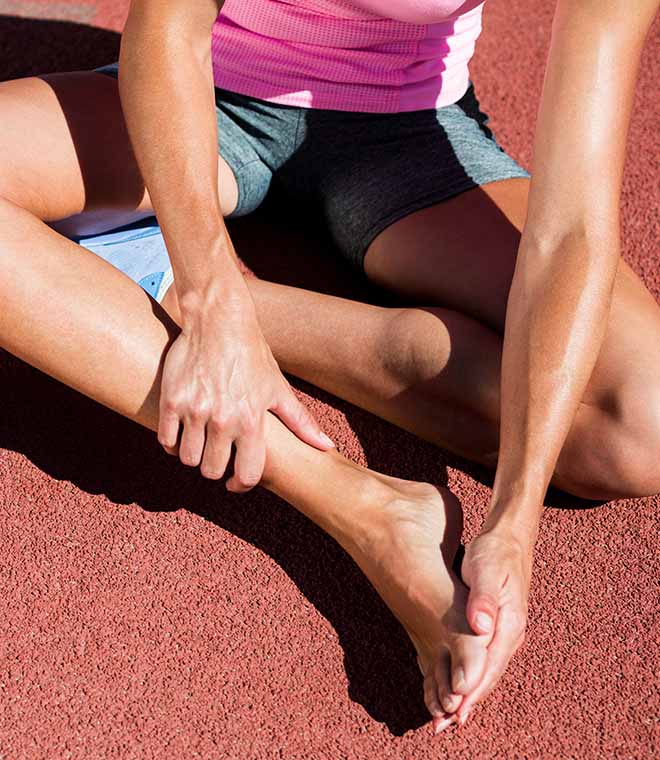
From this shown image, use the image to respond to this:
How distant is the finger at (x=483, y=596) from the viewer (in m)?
1.01

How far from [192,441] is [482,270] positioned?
0.46 metres

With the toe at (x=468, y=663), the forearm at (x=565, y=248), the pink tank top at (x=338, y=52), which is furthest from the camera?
the pink tank top at (x=338, y=52)

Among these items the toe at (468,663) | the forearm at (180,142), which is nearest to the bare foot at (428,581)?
the toe at (468,663)

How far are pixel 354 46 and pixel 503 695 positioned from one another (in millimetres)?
870

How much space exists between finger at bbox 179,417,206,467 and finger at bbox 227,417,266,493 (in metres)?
0.04

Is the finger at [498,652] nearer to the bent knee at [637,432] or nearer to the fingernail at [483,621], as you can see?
the fingernail at [483,621]

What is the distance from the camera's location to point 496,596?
1.03m

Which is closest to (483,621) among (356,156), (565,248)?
(565,248)

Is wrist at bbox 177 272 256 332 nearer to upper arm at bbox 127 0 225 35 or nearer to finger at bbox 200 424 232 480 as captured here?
finger at bbox 200 424 232 480

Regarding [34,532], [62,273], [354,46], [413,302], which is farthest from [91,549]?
[354,46]

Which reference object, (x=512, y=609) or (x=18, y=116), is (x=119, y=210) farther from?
(x=512, y=609)

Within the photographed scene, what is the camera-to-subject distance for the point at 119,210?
4.51ft

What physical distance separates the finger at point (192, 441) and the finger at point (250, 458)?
4 centimetres

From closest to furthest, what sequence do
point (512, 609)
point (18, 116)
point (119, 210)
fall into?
point (512, 609)
point (18, 116)
point (119, 210)
